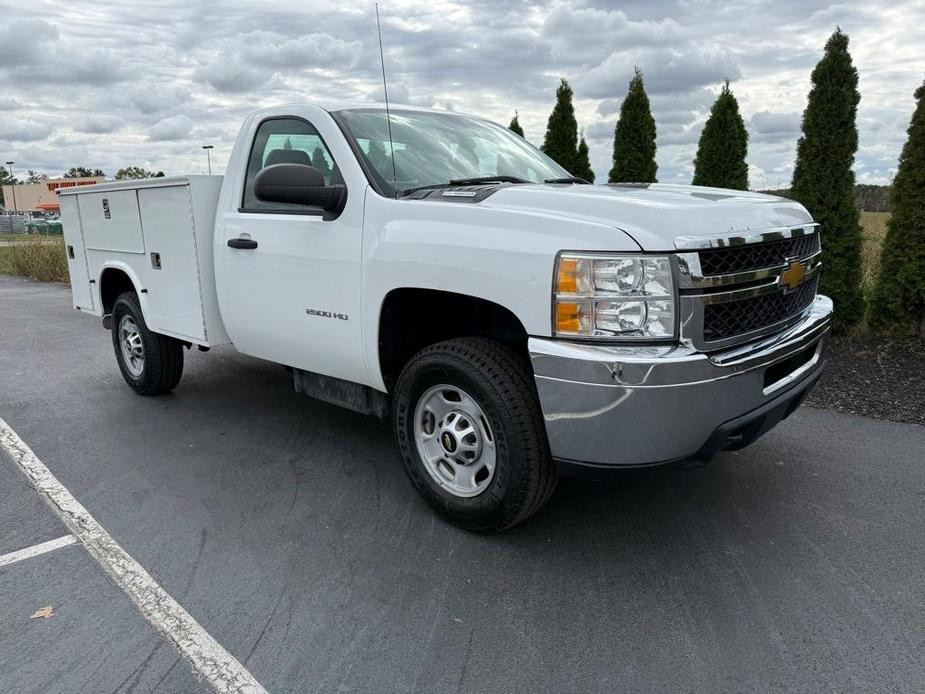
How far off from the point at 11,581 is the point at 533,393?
2.40m

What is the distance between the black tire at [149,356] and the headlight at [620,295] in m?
3.93

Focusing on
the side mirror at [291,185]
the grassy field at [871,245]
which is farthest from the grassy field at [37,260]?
the grassy field at [871,245]

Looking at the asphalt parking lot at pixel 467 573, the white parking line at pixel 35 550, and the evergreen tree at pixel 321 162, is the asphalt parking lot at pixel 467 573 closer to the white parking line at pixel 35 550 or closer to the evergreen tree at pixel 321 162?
the white parking line at pixel 35 550

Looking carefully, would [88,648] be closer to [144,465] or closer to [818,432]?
[144,465]

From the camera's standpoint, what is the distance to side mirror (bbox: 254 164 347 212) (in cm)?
338

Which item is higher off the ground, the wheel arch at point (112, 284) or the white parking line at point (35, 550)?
the wheel arch at point (112, 284)

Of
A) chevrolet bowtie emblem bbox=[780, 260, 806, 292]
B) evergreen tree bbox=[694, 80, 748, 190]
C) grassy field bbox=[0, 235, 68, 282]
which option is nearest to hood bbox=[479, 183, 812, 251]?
chevrolet bowtie emblem bbox=[780, 260, 806, 292]

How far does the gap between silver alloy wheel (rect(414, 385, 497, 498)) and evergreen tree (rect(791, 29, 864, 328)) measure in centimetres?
540

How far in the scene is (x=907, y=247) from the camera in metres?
6.67

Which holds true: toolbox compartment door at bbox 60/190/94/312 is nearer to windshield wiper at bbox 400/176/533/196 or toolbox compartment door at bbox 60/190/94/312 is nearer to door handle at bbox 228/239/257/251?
door handle at bbox 228/239/257/251

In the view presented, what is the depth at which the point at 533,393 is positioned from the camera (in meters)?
3.05

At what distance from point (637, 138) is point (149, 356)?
7.18 meters

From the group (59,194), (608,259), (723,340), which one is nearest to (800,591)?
(723,340)

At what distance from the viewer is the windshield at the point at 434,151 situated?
3.71 meters
